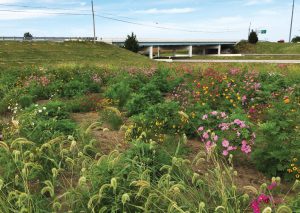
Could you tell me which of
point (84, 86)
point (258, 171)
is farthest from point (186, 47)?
point (258, 171)

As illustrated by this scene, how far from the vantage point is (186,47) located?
8650 centimetres

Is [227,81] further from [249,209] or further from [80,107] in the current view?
[249,209]

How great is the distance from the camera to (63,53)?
4319cm

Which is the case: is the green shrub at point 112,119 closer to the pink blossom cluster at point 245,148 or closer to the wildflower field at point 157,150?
the wildflower field at point 157,150

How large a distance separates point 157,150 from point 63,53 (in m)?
40.1

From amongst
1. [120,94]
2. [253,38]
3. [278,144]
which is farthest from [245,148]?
[253,38]

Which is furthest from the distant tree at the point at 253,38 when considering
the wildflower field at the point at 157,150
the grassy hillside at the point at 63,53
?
the wildflower field at the point at 157,150

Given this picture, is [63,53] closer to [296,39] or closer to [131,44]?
[131,44]

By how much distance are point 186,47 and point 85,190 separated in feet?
278

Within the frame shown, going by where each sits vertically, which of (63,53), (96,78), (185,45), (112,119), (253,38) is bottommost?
(185,45)

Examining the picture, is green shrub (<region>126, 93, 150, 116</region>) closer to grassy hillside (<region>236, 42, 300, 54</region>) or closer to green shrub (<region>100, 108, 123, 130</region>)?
green shrub (<region>100, 108, 123, 130</region>)

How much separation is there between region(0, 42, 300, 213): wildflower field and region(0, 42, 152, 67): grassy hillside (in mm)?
27208

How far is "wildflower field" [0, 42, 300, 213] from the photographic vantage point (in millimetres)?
3709

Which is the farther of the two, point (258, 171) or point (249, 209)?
point (258, 171)
